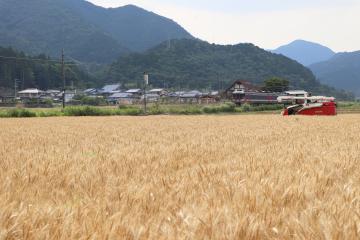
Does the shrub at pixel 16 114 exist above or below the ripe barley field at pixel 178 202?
below

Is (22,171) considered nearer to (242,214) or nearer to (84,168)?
(84,168)

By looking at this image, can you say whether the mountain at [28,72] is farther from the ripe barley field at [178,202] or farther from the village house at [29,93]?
the ripe barley field at [178,202]

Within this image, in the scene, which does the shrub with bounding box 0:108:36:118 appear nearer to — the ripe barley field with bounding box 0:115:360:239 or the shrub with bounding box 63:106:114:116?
the shrub with bounding box 63:106:114:116

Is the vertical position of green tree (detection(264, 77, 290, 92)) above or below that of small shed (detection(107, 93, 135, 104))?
above

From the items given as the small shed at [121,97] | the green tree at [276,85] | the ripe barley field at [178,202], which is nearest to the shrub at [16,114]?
the ripe barley field at [178,202]

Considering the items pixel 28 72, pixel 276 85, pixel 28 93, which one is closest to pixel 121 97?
pixel 28 93

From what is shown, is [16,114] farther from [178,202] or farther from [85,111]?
[178,202]

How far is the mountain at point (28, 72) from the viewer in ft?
492

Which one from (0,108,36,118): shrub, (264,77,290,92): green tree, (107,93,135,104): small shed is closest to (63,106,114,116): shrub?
(0,108,36,118): shrub

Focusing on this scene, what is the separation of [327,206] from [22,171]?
3.35 m

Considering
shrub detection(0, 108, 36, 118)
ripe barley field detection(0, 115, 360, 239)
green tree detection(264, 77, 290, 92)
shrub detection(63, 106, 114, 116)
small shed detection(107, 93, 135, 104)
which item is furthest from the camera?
small shed detection(107, 93, 135, 104)

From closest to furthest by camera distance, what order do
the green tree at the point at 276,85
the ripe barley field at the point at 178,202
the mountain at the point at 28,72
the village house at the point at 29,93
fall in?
the ripe barley field at the point at 178,202
the green tree at the point at 276,85
the village house at the point at 29,93
the mountain at the point at 28,72

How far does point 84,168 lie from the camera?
5301 mm

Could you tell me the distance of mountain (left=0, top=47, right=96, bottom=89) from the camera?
150000mm
